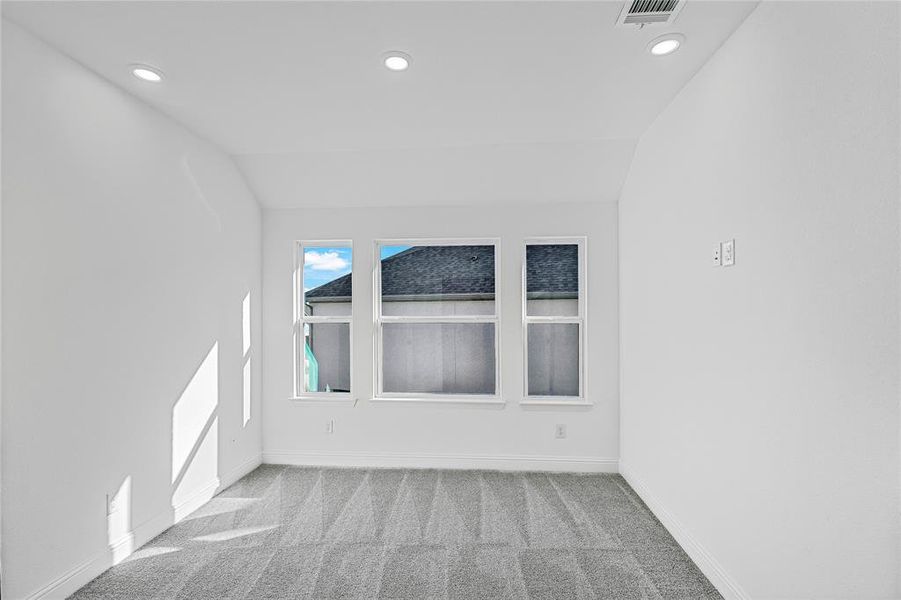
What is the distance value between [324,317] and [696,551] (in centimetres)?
326

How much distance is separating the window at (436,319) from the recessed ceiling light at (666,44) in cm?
204

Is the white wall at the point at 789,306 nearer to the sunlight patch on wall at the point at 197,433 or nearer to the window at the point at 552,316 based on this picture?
the window at the point at 552,316

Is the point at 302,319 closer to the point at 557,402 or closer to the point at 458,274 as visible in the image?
the point at 458,274

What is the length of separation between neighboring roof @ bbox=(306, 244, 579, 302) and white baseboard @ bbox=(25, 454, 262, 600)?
1742mm

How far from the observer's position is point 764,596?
69.4 inches

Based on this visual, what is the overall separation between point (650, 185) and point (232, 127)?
2.88m

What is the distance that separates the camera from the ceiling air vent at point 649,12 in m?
1.75

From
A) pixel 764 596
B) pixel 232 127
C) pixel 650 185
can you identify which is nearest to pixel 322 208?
pixel 232 127

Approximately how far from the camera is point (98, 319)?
2230 millimetres

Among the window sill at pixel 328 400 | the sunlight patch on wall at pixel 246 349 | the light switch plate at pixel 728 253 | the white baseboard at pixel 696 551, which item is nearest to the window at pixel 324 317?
the window sill at pixel 328 400

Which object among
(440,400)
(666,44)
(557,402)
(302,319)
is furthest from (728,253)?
(302,319)

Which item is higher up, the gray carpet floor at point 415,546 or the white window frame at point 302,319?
the white window frame at point 302,319

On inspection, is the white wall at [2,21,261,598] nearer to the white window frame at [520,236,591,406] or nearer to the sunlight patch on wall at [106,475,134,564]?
the sunlight patch on wall at [106,475,134,564]

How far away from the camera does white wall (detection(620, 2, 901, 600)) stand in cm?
126
